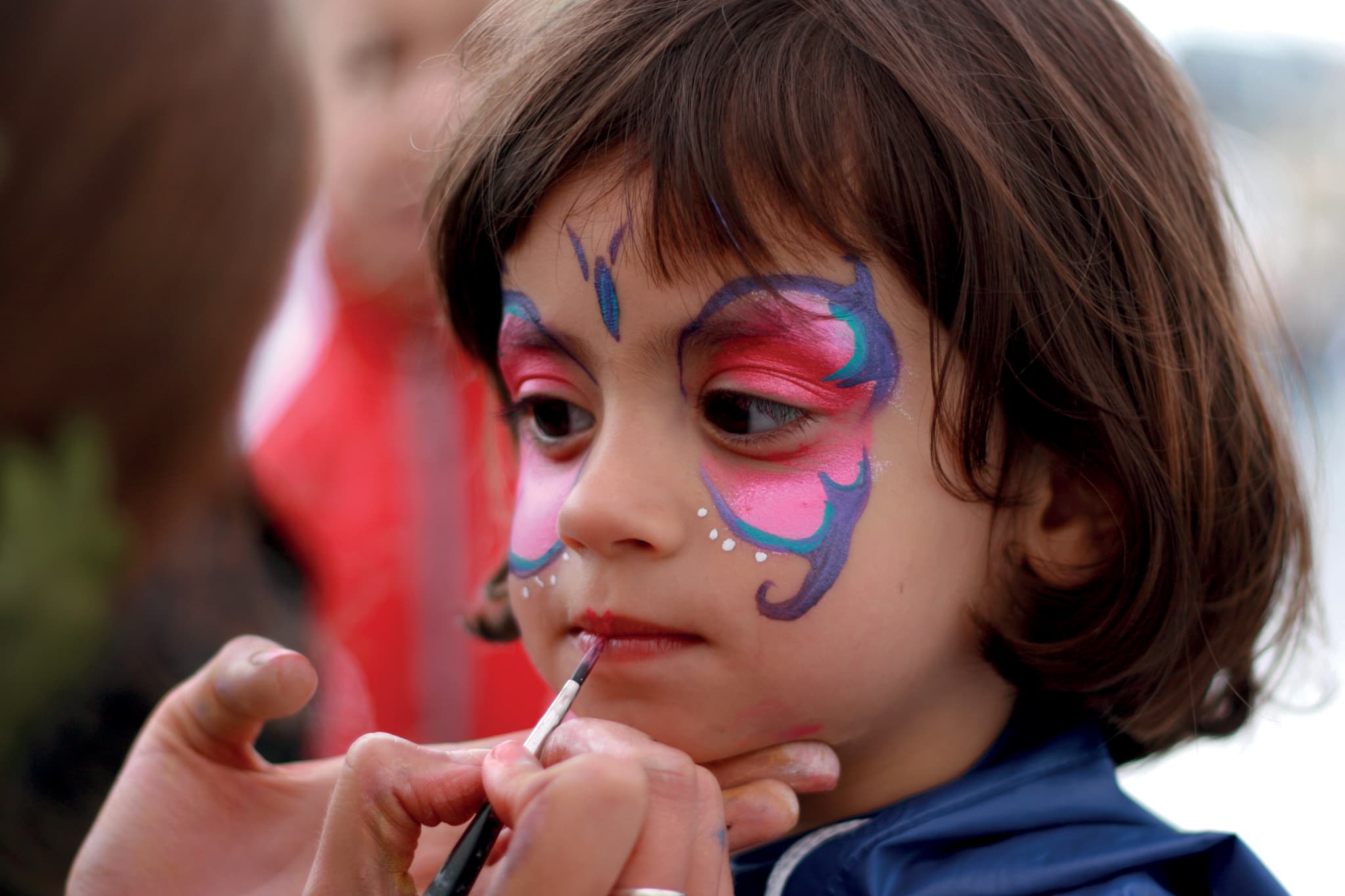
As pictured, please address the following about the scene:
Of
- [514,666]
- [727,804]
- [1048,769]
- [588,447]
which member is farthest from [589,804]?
[514,666]

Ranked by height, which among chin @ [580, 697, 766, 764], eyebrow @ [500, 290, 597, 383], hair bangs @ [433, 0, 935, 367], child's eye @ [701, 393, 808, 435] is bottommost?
chin @ [580, 697, 766, 764]

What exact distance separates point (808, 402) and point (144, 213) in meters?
1.17

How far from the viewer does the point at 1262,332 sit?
143 centimetres

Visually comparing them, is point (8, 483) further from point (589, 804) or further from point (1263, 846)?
point (1263, 846)

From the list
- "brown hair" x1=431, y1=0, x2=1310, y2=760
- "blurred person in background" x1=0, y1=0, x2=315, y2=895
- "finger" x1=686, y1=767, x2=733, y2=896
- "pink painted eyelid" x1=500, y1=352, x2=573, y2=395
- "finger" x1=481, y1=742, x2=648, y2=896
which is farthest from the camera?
"blurred person in background" x1=0, y1=0, x2=315, y2=895

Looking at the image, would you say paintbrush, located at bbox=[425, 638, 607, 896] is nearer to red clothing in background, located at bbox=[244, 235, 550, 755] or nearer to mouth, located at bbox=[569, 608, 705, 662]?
mouth, located at bbox=[569, 608, 705, 662]

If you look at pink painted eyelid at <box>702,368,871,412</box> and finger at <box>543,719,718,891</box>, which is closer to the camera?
finger at <box>543,719,718,891</box>

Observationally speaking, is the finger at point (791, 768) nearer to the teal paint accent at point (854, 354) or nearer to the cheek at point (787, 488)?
the cheek at point (787, 488)

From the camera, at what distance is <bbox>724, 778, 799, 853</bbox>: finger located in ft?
3.48

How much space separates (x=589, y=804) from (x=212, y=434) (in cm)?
121

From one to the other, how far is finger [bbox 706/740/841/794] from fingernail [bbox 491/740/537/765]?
0.26 metres

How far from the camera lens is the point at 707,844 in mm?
971

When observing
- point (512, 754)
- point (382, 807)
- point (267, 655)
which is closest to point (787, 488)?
point (512, 754)

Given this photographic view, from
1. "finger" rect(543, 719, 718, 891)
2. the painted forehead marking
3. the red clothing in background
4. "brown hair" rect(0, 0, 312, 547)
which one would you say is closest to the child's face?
the painted forehead marking
